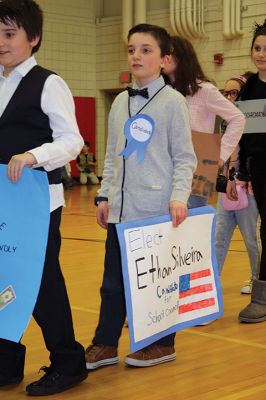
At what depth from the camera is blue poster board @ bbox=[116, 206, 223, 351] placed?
283cm

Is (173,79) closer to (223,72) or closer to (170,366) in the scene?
(170,366)

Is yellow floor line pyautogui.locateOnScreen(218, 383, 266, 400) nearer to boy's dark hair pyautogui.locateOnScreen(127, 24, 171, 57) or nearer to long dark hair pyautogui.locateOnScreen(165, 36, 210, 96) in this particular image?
boy's dark hair pyautogui.locateOnScreen(127, 24, 171, 57)

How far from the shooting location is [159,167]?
10.1 ft

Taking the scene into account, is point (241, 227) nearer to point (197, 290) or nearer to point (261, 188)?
point (261, 188)

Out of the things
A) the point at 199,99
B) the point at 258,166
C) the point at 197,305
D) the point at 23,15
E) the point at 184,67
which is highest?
the point at 23,15

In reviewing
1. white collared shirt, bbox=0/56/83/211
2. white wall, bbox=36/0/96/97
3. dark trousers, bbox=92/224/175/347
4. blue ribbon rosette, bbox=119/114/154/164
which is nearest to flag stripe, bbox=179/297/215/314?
dark trousers, bbox=92/224/175/347

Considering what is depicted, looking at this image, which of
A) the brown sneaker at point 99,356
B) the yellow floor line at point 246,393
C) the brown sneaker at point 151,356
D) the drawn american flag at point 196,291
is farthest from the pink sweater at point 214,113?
the yellow floor line at point 246,393

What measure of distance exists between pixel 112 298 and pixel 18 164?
899 mm

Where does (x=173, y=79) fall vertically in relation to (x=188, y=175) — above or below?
above

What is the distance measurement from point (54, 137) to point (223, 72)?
12.4m

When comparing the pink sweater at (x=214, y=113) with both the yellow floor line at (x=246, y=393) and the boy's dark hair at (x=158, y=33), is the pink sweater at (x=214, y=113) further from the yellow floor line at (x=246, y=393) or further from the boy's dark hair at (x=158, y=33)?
the yellow floor line at (x=246, y=393)

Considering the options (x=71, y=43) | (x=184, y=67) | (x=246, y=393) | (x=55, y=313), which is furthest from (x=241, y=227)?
(x=71, y=43)

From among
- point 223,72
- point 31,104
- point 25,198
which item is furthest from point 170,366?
point 223,72

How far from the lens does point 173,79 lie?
3.78 m
